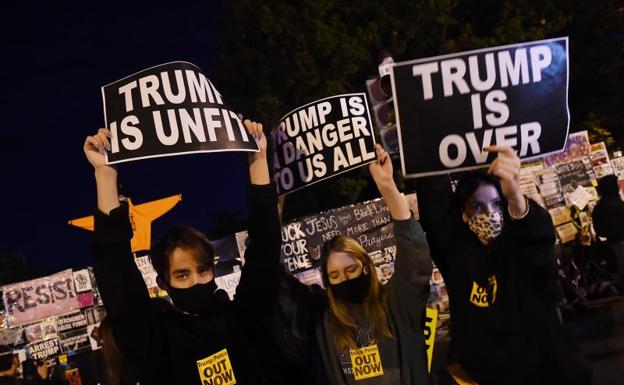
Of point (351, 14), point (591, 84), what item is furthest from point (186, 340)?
point (591, 84)

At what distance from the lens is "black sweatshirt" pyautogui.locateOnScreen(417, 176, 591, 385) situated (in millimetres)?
2742

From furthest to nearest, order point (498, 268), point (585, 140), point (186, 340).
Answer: point (585, 140) → point (498, 268) → point (186, 340)

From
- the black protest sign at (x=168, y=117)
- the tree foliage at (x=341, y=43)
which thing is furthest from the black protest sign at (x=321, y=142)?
the tree foliage at (x=341, y=43)

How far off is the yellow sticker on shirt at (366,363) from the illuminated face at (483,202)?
0.86 m

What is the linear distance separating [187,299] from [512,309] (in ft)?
4.98

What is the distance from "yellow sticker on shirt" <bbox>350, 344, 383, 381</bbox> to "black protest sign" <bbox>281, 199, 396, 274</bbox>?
7.73 metres

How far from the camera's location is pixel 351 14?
15961mm

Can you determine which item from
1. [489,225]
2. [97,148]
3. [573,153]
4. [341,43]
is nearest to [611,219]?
[573,153]

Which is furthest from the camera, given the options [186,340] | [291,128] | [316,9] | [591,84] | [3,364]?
[591,84]

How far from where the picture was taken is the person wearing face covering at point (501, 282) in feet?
8.89

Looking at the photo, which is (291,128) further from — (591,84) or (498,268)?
(591,84)

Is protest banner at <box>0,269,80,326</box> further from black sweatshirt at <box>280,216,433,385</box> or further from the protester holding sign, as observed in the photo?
the protester holding sign

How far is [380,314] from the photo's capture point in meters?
2.96

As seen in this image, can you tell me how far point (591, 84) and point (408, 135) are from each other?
58.7 feet
